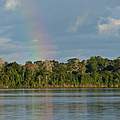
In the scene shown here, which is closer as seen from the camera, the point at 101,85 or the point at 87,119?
the point at 87,119

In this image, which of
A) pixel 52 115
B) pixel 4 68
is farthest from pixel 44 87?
pixel 52 115

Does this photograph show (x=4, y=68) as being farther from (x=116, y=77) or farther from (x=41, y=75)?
(x=116, y=77)

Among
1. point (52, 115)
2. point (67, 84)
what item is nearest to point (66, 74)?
point (67, 84)

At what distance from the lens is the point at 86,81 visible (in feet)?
599

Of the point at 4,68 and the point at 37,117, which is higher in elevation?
the point at 4,68

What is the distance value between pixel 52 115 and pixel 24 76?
131575mm

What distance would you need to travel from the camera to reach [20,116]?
48.8 m

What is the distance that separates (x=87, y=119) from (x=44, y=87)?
463 ft

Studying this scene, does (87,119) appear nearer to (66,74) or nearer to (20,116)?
(20,116)

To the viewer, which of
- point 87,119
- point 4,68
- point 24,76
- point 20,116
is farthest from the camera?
point 4,68

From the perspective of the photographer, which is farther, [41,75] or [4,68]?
[4,68]

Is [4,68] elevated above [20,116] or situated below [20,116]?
above

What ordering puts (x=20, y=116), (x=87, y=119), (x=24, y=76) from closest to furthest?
(x=87, y=119)
(x=20, y=116)
(x=24, y=76)

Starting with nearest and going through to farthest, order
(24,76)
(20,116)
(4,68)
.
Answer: (20,116)
(24,76)
(4,68)
